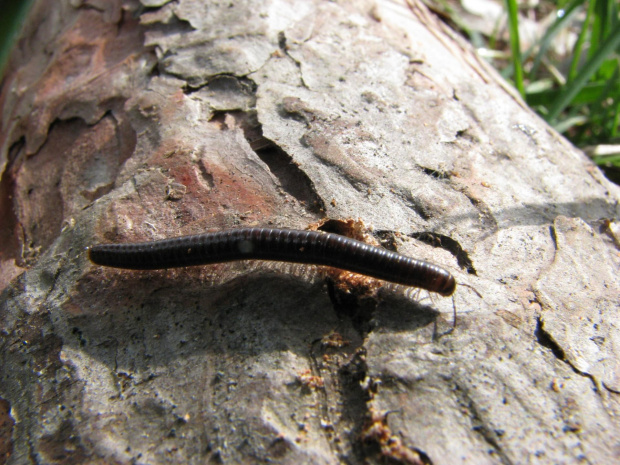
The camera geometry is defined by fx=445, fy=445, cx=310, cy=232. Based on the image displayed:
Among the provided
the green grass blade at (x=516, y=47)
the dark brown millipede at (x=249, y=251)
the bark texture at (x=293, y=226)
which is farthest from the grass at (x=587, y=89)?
Result: the dark brown millipede at (x=249, y=251)

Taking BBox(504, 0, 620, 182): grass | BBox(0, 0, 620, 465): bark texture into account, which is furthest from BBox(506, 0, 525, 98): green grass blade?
BBox(0, 0, 620, 465): bark texture

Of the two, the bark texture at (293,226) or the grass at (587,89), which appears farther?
the grass at (587,89)

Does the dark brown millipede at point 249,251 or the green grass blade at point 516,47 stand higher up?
the green grass blade at point 516,47

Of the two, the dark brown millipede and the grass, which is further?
the grass

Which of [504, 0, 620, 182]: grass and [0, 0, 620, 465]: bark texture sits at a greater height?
[504, 0, 620, 182]: grass

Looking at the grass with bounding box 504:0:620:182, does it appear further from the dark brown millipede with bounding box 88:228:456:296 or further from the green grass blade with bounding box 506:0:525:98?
the dark brown millipede with bounding box 88:228:456:296

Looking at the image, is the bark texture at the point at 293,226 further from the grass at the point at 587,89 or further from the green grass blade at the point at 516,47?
the grass at the point at 587,89
